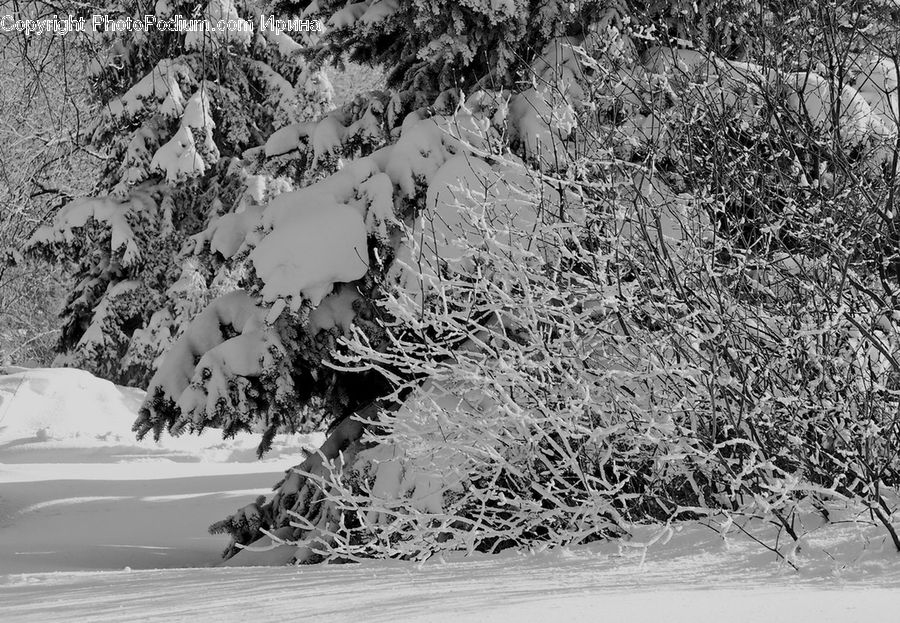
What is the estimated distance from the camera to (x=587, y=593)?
3.05m

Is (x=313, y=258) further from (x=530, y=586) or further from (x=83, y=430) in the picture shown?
(x=83, y=430)

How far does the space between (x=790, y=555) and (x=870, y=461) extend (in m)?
0.75

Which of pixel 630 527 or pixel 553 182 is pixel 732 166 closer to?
pixel 553 182

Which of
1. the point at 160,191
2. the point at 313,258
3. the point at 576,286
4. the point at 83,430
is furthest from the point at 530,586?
the point at 160,191

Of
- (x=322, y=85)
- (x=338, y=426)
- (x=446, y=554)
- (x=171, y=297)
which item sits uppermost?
(x=322, y=85)

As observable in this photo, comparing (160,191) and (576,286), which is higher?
(160,191)

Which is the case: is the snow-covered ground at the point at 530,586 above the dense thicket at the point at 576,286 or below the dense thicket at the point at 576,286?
below

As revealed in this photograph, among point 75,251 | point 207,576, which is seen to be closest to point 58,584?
point 207,576

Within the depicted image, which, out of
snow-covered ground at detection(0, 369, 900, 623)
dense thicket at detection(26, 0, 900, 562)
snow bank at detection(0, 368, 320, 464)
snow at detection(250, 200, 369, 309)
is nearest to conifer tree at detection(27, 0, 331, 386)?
snow bank at detection(0, 368, 320, 464)

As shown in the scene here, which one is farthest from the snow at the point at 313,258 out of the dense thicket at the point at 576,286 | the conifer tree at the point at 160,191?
the conifer tree at the point at 160,191

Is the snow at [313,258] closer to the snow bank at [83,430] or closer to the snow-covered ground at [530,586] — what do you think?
the snow-covered ground at [530,586]

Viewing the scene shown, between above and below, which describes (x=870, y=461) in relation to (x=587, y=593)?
above

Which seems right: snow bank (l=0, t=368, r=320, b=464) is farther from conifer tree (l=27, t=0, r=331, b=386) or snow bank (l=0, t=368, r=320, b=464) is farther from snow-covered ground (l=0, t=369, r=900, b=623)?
snow-covered ground (l=0, t=369, r=900, b=623)

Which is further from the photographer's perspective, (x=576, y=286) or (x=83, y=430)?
(x=83, y=430)
